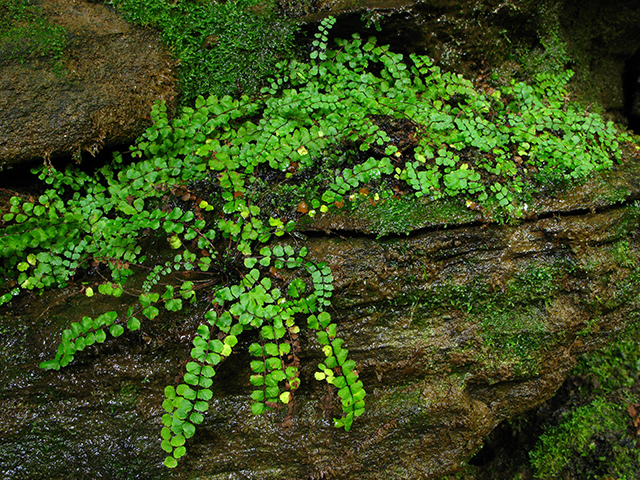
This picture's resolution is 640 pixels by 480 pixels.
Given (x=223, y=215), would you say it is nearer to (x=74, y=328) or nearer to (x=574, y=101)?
(x=74, y=328)

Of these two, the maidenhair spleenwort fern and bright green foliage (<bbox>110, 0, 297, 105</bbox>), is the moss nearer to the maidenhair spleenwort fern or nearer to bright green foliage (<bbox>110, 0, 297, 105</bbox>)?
the maidenhair spleenwort fern

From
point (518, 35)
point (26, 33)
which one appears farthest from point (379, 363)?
point (26, 33)

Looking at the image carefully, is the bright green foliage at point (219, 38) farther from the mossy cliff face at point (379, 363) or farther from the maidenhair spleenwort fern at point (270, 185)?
the mossy cliff face at point (379, 363)

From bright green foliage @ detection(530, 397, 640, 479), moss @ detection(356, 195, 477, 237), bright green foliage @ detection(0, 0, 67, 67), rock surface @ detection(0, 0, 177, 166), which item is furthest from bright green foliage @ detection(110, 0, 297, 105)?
bright green foliage @ detection(530, 397, 640, 479)

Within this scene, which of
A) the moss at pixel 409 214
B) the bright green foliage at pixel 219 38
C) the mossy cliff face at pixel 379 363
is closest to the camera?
the mossy cliff face at pixel 379 363

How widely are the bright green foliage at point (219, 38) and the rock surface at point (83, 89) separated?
151 mm

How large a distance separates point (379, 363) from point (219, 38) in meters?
3.18

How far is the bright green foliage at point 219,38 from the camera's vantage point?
3.53 metres

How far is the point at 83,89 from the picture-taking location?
10.5 ft

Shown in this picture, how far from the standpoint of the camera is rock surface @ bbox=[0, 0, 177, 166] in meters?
3.07

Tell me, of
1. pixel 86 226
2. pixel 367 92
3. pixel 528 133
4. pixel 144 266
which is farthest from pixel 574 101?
pixel 86 226

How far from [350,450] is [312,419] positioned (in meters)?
0.36

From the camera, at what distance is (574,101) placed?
14.0 feet

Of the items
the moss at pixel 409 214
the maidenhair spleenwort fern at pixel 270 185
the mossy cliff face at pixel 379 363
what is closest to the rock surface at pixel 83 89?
the maidenhair spleenwort fern at pixel 270 185
